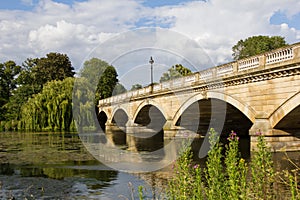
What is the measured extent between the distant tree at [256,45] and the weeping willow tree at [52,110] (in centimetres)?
2748

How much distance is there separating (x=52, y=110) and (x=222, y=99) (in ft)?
88.0

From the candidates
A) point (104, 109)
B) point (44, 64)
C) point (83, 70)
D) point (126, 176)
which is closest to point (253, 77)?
point (126, 176)

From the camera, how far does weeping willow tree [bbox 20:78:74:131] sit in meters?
→ 40.2

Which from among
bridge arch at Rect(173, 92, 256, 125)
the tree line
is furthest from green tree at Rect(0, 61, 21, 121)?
bridge arch at Rect(173, 92, 256, 125)

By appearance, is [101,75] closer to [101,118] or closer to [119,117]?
[101,118]

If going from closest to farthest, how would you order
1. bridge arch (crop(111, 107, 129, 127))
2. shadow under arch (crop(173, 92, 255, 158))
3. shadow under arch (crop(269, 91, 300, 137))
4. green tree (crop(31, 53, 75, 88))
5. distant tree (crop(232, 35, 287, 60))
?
1. shadow under arch (crop(269, 91, 300, 137))
2. shadow under arch (crop(173, 92, 255, 158))
3. bridge arch (crop(111, 107, 129, 127))
4. distant tree (crop(232, 35, 287, 60))
5. green tree (crop(31, 53, 75, 88))

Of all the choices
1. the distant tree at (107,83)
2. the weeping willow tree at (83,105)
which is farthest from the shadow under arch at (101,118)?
the weeping willow tree at (83,105)

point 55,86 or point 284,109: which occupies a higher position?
point 55,86

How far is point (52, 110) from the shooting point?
40719 millimetres

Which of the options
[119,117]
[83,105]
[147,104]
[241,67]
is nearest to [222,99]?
[241,67]

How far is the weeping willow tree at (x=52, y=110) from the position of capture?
132 feet

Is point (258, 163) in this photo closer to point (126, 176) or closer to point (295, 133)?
point (126, 176)

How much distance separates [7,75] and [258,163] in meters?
68.6

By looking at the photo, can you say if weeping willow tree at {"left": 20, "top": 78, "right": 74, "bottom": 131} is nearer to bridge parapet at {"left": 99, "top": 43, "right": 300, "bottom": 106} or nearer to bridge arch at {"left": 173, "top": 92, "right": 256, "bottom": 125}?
bridge parapet at {"left": 99, "top": 43, "right": 300, "bottom": 106}
